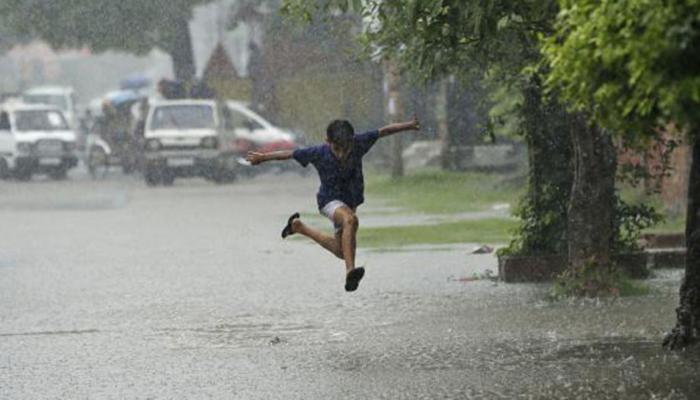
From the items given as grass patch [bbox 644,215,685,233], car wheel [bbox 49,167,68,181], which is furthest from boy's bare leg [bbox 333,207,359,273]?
car wheel [bbox 49,167,68,181]

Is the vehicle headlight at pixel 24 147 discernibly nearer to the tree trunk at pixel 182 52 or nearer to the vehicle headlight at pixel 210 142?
the vehicle headlight at pixel 210 142

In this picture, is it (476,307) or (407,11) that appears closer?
(407,11)

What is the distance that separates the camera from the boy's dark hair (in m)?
12.4

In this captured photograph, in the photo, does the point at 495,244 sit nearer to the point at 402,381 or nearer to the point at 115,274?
the point at 115,274

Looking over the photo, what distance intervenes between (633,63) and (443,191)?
2366cm

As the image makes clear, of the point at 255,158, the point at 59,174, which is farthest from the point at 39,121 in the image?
the point at 255,158

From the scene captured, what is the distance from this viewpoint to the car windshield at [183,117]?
→ 3891 cm

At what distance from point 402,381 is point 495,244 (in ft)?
31.8

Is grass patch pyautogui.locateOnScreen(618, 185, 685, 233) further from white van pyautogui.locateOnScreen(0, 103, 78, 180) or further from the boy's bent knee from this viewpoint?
white van pyautogui.locateOnScreen(0, 103, 78, 180)

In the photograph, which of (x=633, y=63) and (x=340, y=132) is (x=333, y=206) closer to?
(x=340, y=132)

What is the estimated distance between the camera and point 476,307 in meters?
14.0

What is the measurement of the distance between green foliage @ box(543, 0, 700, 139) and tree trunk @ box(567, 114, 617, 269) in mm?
5780

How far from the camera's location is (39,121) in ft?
147

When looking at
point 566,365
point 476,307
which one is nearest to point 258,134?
point 476,307
